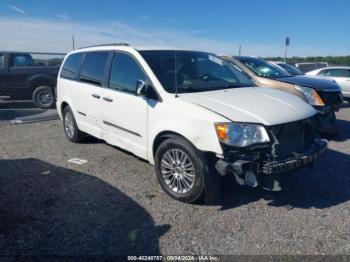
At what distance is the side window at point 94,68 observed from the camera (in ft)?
17.5

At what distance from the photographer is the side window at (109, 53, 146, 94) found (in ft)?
15.0

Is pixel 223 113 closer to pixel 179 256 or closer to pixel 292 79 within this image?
pixel 179 256

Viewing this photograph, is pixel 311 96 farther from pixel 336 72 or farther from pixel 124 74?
pixel 336 72

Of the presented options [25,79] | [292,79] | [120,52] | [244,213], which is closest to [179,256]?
[244,213]

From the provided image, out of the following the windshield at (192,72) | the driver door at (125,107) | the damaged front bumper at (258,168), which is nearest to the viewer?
the damaged front bumper at (258,168)

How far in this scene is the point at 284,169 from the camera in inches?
140

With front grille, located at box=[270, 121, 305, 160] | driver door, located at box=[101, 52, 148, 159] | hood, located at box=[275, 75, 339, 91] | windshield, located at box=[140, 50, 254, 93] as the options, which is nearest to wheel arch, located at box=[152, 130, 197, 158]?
driver door, located at box=[101, 52, 148, 159]

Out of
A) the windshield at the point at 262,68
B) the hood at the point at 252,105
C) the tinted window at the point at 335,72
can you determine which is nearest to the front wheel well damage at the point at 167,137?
the hood at the point at 252,105

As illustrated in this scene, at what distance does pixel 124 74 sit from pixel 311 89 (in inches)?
168

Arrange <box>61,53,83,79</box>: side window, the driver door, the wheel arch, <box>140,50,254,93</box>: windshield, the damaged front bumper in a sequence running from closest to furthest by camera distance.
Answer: the damaged front bumper
the wheel arch
<box>140,50,254,93</box>: windshield
the driver door
<box>61,53,83,79</box>: side window

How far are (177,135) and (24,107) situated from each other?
9277 mm

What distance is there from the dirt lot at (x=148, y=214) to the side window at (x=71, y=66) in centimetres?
177

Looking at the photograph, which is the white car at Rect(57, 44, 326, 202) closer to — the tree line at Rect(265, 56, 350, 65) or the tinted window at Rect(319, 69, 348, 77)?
the tinted window at Rect(319, 69, 348, 77)

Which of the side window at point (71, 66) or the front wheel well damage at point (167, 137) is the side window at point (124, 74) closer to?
the front wheel well damage at point (167, 137)
